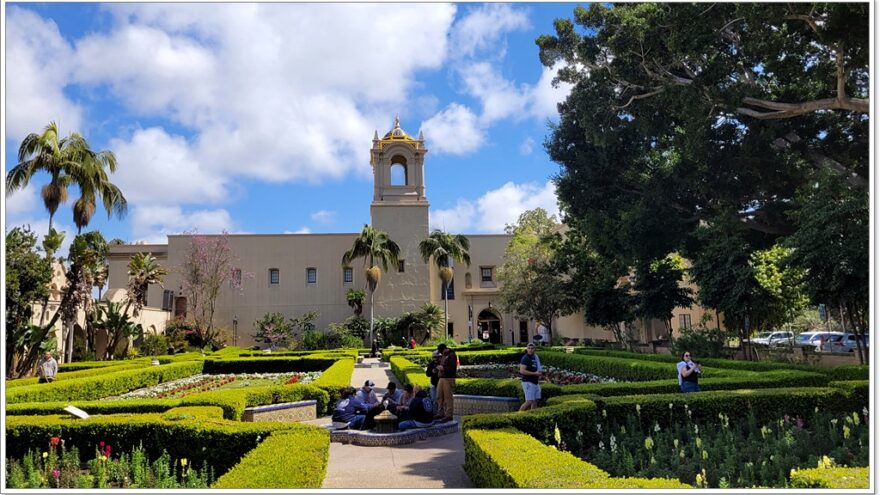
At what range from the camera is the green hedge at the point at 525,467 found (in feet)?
15.4

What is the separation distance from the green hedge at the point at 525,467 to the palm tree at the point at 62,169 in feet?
68.0

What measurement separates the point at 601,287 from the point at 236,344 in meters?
24.5

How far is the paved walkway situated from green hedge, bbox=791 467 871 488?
3.22 metres

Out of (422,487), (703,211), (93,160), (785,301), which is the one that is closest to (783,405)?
(422,487)

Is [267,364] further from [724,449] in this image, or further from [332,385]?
[724,449]

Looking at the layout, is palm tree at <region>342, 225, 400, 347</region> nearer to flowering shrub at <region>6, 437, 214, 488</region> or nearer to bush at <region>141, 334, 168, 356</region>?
bush at <region>141, 334, 168, 356</region>

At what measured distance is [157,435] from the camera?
297 inches

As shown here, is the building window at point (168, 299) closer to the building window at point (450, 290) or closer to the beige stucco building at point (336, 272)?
the beige stucco building at point (336, 272)

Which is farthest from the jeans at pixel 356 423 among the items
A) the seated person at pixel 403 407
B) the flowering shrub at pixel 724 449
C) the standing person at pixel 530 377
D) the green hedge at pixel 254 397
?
the flowering shrub at pixel 724 449

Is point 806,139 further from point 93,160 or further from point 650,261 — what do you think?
point 93,160

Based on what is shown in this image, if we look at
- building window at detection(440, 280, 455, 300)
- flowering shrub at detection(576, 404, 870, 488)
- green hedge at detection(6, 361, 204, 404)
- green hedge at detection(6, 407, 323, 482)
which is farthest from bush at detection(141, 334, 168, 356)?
flowering shrub at detection(576, 404, 870, 488)

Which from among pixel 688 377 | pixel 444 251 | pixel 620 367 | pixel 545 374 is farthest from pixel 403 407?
pixel 444 251

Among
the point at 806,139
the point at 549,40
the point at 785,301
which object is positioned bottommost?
the point at 785,301

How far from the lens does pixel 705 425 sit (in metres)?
8.45
